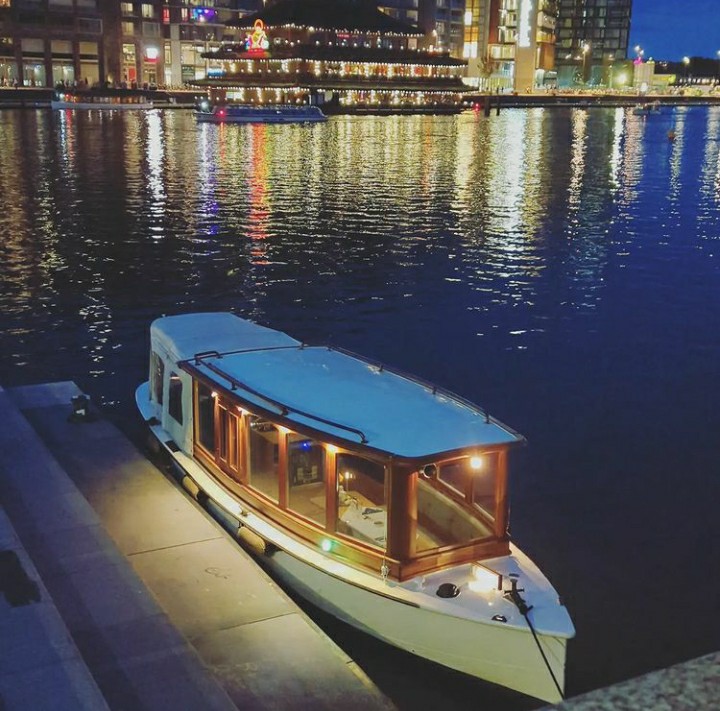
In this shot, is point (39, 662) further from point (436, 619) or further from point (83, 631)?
point (436, 619)

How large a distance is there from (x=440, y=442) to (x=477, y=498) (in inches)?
45.1

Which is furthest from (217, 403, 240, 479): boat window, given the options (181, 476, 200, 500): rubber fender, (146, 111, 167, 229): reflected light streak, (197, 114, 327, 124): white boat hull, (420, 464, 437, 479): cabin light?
(197, 114, 327, 124): white boat hull

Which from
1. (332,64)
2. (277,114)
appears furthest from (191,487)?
(332,64)

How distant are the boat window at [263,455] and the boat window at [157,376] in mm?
4055

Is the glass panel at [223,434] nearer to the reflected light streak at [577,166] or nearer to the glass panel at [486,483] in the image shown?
the glass panel at [486,483]

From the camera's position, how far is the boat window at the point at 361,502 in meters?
10.8

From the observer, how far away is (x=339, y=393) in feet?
39.1

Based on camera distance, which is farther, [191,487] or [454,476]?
[191,487]

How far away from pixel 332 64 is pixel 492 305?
141 m

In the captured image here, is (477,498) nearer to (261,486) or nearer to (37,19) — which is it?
(261,486)

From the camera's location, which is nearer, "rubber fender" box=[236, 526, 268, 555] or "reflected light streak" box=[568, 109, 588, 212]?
"rubber fender" box=[236, 526, 268, 555]

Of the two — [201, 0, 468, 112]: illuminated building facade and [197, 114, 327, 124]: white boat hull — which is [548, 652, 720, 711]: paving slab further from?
[201, 0, 468, 112]: illuminated building facade

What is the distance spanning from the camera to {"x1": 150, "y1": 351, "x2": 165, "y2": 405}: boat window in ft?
51.6

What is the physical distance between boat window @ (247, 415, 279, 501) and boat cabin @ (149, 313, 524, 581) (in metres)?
0.02
